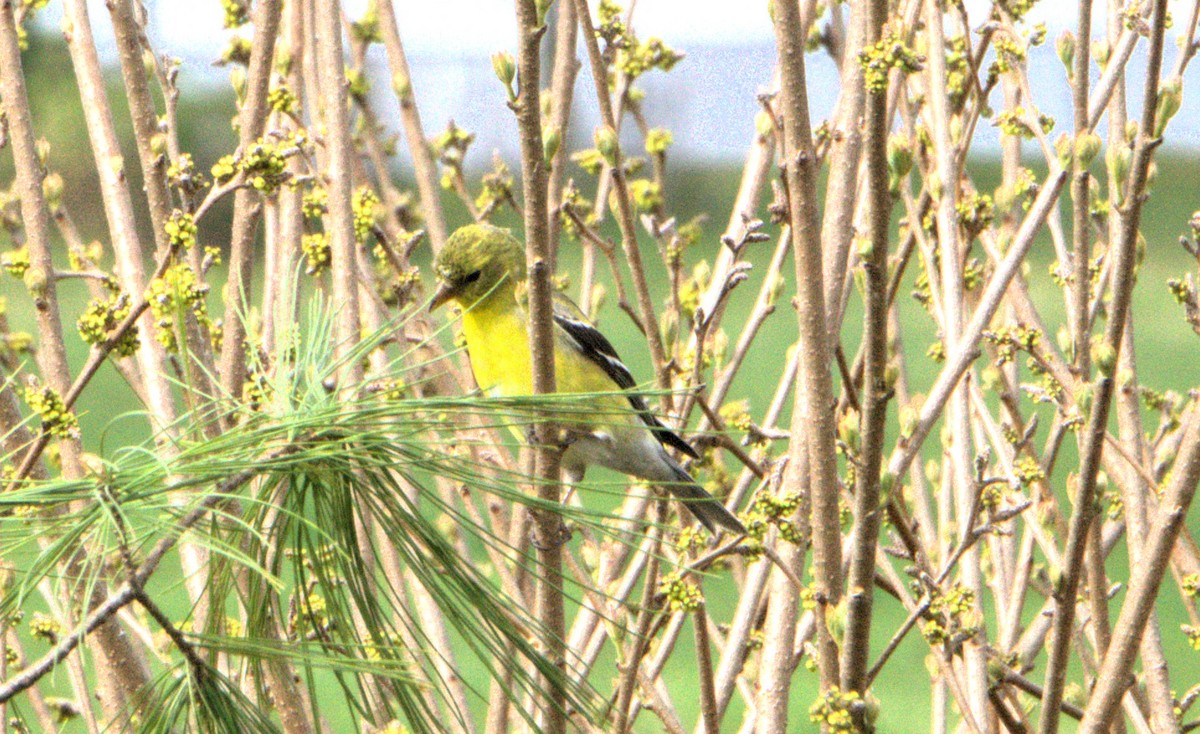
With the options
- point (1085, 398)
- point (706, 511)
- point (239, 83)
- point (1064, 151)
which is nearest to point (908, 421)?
point (1085, 398)

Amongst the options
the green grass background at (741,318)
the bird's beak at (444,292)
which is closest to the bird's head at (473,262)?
the bird's beak at (444,292)

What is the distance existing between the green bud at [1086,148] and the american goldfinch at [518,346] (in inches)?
43.4

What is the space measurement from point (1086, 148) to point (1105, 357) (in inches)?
9.7

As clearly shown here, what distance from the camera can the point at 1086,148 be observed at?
1560 millimetres

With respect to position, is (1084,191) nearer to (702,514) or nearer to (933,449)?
(702,514)

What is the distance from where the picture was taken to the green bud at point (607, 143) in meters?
1.78

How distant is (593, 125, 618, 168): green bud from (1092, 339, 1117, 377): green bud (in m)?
0.65

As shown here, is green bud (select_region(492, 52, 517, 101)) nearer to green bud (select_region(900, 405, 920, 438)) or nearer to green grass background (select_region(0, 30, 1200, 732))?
green bud (select_region(900, 405, 920, 438))

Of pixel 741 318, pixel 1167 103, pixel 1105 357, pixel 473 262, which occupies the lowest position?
pixel 741 318

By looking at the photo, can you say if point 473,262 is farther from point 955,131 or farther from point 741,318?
point 741,318

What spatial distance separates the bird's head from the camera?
277cm

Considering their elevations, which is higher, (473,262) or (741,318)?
(473,262)

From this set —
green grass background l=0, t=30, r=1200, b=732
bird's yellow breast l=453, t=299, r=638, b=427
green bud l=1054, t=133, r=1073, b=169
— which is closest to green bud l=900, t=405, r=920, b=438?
green bud l=1054, t=133, r=1073, b=169

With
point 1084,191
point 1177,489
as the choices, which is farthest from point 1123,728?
point 1084,191
